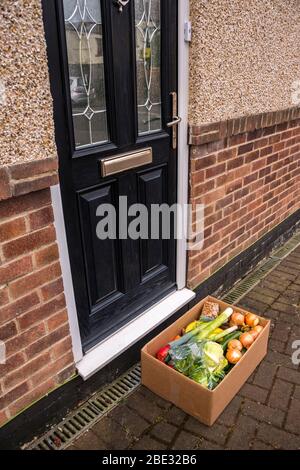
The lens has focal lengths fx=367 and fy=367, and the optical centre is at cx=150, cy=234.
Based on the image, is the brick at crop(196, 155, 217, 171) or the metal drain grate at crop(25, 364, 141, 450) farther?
the brick at crop(196, 155, 217, 171)

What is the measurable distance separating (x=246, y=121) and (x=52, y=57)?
1.76 metres

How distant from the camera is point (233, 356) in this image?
2.27 m

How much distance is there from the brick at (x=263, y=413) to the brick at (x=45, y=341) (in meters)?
1.16

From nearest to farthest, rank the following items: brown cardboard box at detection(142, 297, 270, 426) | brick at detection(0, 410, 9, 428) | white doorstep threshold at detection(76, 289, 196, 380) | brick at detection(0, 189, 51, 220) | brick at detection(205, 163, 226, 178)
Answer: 1. brick at detection(0, 189, 51, 220)
2. brick at detection(0, 410, 9, 428)
3. brown cardboard box at detection(142, 297, 270, 426)
4. white doorstep threshold at detection(76, 289, 196, 380)
5. brick at detection(205, 163, 226, 178)

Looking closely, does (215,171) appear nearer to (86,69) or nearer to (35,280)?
(86,69)

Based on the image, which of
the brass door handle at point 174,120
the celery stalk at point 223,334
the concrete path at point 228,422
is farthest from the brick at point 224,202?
the concrete path at point 228,422

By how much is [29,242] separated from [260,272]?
2.65 meters

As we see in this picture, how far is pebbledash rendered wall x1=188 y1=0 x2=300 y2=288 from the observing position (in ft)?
7.97

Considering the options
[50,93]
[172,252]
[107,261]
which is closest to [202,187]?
[172,252]

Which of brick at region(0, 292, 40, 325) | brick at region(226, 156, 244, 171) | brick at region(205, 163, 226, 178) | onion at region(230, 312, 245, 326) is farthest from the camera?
brick at region(226, 156, 244, 171)

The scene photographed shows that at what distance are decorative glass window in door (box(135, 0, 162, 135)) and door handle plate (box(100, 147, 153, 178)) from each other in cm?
14

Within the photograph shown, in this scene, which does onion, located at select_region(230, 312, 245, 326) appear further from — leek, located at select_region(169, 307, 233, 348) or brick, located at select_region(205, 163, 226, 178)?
brick, located at select_region(205, 163, 226, 178)

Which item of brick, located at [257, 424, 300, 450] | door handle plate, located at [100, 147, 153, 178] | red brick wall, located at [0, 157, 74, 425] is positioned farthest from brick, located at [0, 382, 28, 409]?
brick, located at [257, 424, 300, 450]

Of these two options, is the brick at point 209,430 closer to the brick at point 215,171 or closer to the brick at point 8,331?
the brick at point 8,331
